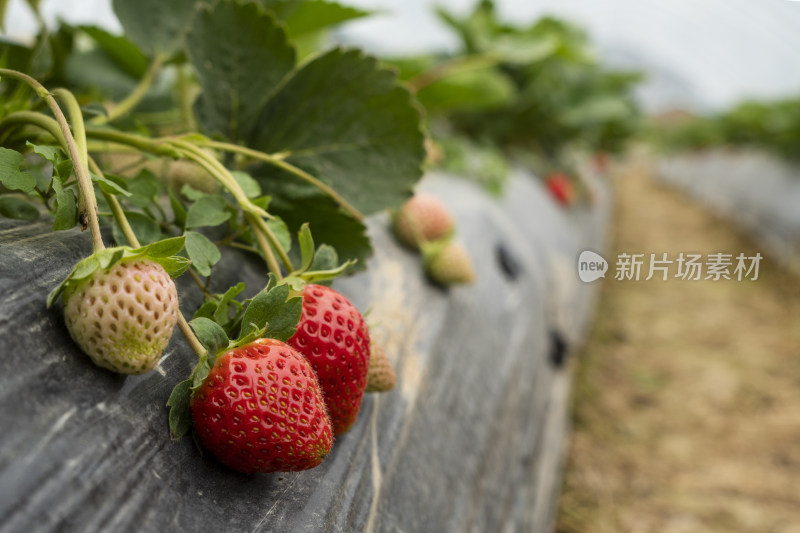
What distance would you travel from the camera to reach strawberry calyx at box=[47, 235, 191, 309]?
33 centimetres

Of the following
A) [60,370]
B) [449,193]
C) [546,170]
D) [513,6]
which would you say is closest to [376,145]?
[60,370]

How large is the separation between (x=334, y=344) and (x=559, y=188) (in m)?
2.16

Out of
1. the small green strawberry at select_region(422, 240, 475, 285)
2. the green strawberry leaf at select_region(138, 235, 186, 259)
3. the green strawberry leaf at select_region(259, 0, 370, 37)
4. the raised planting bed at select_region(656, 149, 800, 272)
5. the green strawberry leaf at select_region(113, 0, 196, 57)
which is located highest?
the raised planting bed at select_region(656, 149, 800, 272)

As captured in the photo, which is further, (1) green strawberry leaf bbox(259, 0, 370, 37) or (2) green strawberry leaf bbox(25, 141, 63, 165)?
(1) green strawberry leaf bbox(259, 0, 370, 37)

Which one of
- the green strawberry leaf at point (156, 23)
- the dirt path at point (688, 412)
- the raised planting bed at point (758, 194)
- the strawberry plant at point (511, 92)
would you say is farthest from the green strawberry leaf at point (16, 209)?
the raised planting bed at point (758, 194)

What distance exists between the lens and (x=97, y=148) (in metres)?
0.50

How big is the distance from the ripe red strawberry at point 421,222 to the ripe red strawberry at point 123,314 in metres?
0.58

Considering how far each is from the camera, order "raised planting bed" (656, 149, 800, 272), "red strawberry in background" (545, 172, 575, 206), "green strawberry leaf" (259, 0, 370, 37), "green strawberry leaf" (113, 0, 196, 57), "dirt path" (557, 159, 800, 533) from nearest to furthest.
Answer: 1. "green strawberry leaf" (113, 0, 196, 57)
2. "green strawberry leaf" (259, 0, 370, 37)
3. "dirt path" (557, 159, 800, 533)
4. "red strawberry in background" (545, 172, 575, 206)
5. "raised planting bed" (656, 149, 800, 272)

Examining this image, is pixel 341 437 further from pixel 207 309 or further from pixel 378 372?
pixel 207 309

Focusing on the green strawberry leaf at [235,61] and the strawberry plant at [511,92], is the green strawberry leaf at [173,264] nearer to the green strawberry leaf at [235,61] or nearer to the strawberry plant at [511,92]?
the green strawberry leaf at [235,61]

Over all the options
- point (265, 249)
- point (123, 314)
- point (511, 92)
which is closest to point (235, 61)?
point (265, 249)

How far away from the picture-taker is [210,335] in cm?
38

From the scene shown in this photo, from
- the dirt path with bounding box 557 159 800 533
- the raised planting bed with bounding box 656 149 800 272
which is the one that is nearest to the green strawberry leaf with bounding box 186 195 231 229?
the dirt path with bounding box 557 159 800 533

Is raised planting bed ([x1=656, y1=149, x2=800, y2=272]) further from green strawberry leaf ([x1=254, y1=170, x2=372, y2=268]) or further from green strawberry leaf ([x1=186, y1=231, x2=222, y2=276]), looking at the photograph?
green strawberry leaf ([x1=186, y1=231, x2=222, y2=276])
